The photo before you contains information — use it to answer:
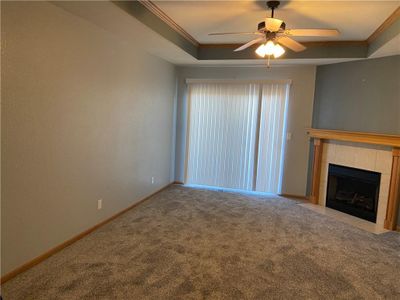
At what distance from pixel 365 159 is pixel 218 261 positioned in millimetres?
2880

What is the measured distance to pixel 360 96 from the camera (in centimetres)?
442

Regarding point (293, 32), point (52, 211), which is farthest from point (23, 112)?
point (293, 32)

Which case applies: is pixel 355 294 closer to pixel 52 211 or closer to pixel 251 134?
pixel 52 211

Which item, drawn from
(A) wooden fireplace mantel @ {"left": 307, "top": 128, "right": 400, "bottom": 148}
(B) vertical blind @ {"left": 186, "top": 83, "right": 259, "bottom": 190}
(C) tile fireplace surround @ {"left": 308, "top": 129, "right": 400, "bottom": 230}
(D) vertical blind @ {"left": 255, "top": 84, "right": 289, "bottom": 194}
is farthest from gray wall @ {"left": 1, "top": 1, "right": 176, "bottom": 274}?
(C) tile fireplace surround @ {"left": 308, "top": 129, "right": 400, "bottom": 230}

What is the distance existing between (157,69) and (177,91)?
949 millimetres

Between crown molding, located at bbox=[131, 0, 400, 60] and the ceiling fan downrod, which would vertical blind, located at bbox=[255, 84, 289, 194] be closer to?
crown molding, located at bbox=[131, 0, 400, 60]

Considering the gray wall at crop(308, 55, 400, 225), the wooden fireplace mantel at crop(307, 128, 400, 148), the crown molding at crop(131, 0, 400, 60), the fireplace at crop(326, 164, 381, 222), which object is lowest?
the fireplace at crop(326, 164, 381, 222)

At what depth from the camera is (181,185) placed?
19.2ft

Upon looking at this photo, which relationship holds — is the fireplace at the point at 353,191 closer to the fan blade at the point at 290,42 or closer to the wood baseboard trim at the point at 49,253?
the fan blade at the point at 290,42

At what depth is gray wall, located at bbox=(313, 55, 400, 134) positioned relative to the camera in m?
4.05

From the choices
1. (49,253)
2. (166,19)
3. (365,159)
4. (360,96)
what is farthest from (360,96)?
(49,253)

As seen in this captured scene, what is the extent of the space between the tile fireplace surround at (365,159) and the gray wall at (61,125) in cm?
298

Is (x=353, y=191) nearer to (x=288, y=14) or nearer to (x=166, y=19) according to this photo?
(x=288, y=14)

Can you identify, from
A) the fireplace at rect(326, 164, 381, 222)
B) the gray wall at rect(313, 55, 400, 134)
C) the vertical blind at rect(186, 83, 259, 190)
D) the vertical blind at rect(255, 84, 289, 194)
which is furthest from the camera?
the vertical blind at rect(186, 83, 259, 190)
